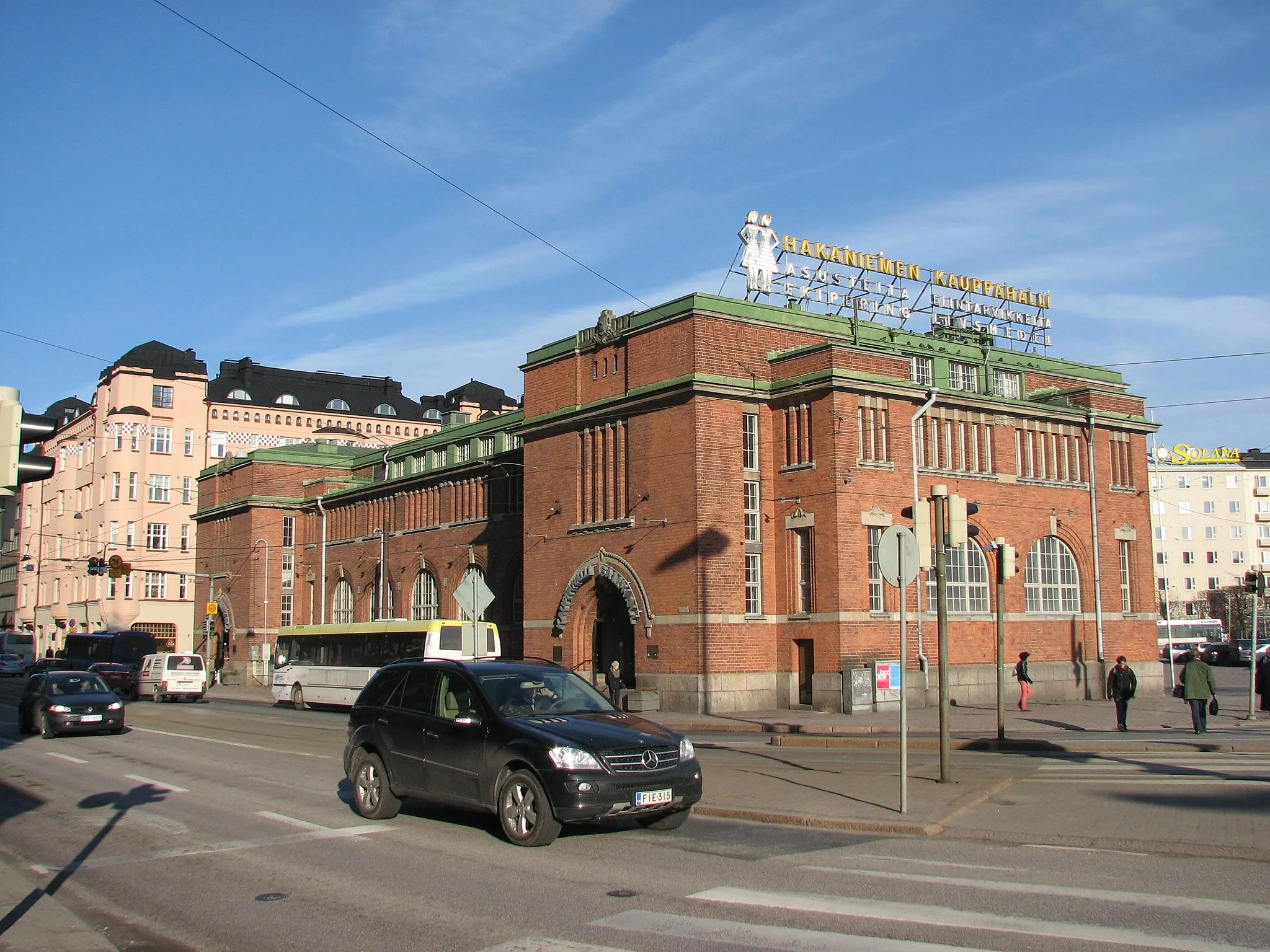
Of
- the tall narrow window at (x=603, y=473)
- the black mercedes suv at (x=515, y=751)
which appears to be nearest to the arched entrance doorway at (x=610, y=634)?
the tall narrow window at (x=603, y=473)

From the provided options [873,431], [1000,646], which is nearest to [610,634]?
[873,431]

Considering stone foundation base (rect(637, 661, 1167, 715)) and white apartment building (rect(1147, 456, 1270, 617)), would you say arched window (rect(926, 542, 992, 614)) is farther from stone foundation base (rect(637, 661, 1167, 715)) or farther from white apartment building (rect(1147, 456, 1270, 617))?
white apartment building (rect(1147, 456, 1270, 617))

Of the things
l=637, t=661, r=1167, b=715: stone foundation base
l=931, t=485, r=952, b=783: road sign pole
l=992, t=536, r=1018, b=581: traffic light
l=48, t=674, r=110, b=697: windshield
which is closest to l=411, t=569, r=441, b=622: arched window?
l=637, t=661, r=1167, b=715: stone foundation base

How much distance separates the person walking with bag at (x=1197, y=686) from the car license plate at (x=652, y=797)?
1462 cm

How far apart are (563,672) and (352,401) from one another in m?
85.4

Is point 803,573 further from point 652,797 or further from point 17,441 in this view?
point 17,441

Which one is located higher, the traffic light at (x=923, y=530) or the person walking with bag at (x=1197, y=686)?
the traffic light at (x=923, y=530)

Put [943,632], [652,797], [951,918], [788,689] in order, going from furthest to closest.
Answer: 1. [788,689]
2. [943,632]
3. [652,797]
4. [951,918]

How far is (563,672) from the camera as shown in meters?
12.8

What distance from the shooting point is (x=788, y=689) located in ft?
115

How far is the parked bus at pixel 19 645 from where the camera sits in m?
86.9

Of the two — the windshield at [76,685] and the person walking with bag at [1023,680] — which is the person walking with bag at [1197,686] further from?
the windshield at [76,685]

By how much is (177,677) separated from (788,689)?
24780 mm

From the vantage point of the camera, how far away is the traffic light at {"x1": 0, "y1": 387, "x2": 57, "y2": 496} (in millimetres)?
7945
